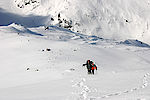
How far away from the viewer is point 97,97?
1070cm

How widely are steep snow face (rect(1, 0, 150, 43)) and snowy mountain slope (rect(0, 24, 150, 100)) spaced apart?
237 feet

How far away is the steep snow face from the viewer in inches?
4392

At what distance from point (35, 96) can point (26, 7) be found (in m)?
123

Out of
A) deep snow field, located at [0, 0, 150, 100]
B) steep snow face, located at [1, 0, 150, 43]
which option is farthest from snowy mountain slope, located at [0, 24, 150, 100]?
steep snow face, located at [1, 0, 150, 43]

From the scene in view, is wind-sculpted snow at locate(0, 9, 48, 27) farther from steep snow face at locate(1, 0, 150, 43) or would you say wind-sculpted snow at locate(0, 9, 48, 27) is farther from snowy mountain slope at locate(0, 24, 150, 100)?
snowy mountain slope at locate(0, 24, 150, 100)

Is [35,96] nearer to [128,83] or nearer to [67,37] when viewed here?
[128,83]

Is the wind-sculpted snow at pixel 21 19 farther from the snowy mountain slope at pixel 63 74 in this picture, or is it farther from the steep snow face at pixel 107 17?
the snowy mountain slope at pixel 63 74

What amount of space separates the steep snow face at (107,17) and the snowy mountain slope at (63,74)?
2845 inches

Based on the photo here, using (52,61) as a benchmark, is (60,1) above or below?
above

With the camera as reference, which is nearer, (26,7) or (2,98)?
(2,98)

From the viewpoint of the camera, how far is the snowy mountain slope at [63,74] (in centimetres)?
1149

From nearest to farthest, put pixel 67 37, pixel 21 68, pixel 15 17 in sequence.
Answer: pixel 21 68 < pixel 67 37 < pixel 15 17

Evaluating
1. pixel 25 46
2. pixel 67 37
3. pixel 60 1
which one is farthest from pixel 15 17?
pixel 25 46

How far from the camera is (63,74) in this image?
1966 centimetres
